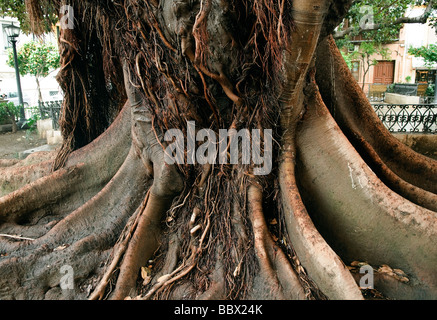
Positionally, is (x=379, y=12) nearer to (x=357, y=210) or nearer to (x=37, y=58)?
(x=357, y=210)

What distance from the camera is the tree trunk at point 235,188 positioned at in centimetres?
235

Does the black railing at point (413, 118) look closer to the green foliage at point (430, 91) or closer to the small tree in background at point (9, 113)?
the small tree in background at point (9, 113)

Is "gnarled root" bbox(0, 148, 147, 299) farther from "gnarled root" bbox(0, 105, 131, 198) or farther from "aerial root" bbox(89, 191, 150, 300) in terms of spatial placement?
"gnarled root" bbox(0, 105, 131, 198)

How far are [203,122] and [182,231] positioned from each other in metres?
0.93

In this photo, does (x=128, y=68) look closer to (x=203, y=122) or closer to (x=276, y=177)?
(x=203, y=122)

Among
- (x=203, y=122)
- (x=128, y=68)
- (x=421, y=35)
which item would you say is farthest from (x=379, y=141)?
(x=421, y=35)

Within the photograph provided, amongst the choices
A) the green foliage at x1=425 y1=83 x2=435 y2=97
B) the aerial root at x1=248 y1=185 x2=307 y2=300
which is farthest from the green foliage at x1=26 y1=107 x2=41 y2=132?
the green foliage at x1=425 y1=83 x2=435 y2=97

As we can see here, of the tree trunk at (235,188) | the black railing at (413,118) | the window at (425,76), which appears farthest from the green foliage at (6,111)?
the window at (425,76)

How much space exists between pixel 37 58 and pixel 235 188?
12302mm

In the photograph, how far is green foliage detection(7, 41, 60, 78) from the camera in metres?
12.4

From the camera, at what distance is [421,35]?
2709 cm

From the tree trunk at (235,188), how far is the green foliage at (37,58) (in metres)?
10.3

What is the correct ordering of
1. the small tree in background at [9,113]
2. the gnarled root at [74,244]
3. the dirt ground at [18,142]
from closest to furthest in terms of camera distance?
the gnarled root at [74,244], the dirt ground at [18,142], the small tree in background at [9,113]

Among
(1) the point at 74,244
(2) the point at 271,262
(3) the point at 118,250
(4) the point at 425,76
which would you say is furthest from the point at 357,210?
(4) the point at 425,76
